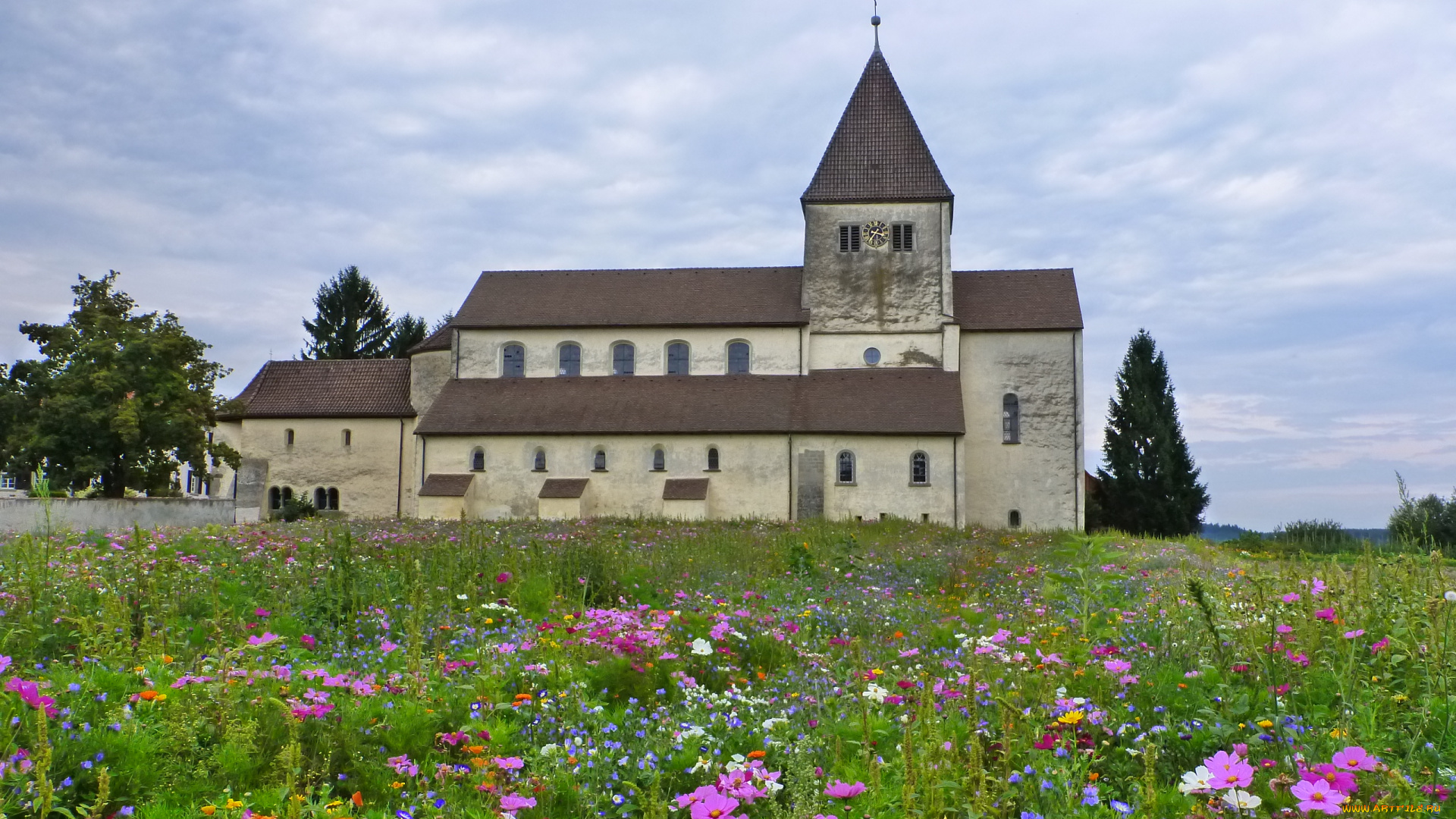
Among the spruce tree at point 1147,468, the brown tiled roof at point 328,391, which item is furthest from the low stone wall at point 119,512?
the spruce tree at point 1147,468

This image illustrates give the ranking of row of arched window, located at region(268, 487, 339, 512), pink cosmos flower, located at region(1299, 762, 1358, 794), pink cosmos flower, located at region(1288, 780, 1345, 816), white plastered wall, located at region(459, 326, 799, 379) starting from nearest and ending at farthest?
pink cosmos flower, located at region(1288, 780, 1345, 816) < pink cosmos flower, located at region(1299, 762, 1358, 794) < white plastered wall, located at region(459, 326, 799, 379) < row of arched window, located at region(268, 487, 339, 512)

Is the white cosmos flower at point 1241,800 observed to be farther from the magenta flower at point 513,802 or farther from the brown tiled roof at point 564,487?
the brown tiled roof at point 564,487

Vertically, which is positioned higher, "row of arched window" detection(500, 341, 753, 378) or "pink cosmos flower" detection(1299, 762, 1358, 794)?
"row of arched window" detection(500, 341, 753, 378)

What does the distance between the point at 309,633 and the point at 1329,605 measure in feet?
23.4

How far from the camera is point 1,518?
30031 millimetres

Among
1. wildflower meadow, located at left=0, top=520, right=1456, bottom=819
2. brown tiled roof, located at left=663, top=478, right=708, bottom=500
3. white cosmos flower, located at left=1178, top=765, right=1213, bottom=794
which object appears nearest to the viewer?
white cosmos flower, located at left=1178, top=765, right=1213, bottom=794

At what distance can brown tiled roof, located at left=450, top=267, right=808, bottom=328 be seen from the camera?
4006cm

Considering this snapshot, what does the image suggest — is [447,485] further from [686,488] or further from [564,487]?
[686,488]

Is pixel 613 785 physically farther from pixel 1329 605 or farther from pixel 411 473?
pixel 411 473

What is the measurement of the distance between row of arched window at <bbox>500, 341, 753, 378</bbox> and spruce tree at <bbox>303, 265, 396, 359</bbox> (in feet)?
113

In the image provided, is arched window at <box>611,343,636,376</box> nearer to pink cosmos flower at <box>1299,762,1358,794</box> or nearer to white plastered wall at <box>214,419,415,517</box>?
white plastered wall at <box>214,419,415,517</box>

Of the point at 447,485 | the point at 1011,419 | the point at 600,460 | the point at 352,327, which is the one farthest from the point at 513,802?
the point at 352,327

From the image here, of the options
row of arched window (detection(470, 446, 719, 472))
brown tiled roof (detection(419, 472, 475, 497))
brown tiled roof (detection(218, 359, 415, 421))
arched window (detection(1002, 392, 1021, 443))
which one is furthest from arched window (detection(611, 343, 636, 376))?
arched window (detection(1002, 392, 1021, 443))

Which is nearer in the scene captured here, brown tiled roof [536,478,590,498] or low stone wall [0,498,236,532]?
low stone wall [0,498,236,532]
